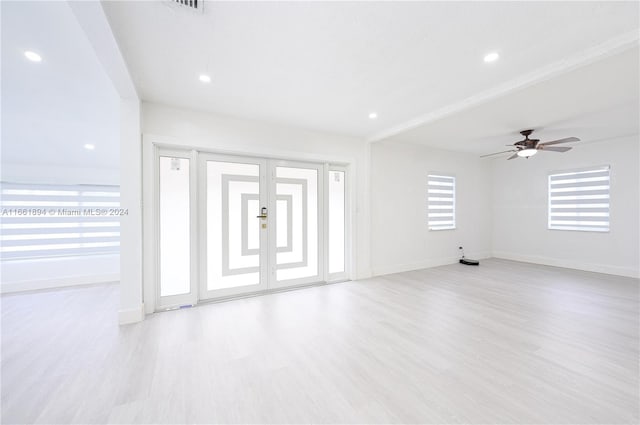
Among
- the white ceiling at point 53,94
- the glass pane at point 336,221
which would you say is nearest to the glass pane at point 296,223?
the glass pane at point 336,221

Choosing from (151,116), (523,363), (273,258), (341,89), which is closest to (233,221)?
(273,258)

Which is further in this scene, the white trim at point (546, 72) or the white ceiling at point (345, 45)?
the white trim at point (546, 72)

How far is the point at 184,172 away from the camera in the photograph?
3449mm

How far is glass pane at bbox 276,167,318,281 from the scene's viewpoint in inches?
162

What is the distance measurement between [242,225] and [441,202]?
4695 millimetres

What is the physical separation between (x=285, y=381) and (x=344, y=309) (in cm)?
152

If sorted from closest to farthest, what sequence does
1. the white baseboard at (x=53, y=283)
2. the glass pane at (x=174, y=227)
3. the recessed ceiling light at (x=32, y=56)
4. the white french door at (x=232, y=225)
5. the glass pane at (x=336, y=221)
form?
1. the recessed ceiling light at (x=32, y=56)
2. the glass pane at (x=174, y=227)
3. the white french door at (x=232, y=225)
4. the white baseboard at (x=53, y=283)
5. the glass pane at (x=336, y=221)

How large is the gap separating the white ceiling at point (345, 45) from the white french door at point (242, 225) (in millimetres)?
995

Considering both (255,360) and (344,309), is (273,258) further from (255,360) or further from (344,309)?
(255,360)

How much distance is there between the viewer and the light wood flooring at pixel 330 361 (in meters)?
1.57

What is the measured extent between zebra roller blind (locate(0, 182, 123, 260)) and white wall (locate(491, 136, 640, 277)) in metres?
9.34

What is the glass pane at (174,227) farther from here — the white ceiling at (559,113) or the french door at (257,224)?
the white ceiling at (559,113)

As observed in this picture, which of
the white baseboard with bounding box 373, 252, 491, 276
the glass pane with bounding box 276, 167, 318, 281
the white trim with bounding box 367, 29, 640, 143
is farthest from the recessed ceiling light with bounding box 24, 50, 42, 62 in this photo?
the white baseboard with bounding box 373, 252, 491, 276

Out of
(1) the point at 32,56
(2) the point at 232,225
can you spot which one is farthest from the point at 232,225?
(1) the point at 32,56
